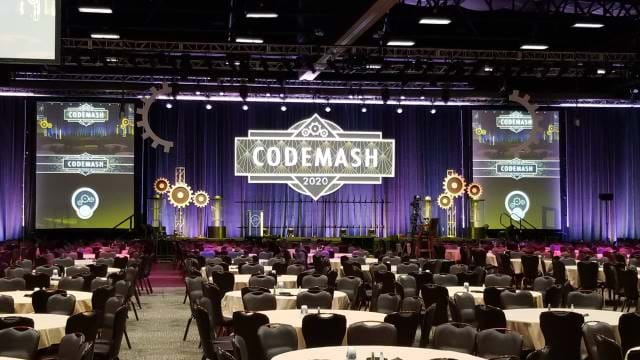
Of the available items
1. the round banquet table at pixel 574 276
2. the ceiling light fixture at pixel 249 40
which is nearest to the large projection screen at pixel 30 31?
the ceiling light fixture at pixel 249 40

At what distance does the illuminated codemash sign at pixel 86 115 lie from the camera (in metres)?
29.6

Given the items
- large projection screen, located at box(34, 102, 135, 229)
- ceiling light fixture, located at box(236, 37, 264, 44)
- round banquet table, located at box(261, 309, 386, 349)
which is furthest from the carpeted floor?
large projection screen, located at box(34, 102, 135, 229)

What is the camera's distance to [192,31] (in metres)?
25.8

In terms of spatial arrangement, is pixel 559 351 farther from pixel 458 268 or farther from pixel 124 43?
pixel 124 43

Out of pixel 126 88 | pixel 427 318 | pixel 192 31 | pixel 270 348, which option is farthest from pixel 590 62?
pixel 270 348

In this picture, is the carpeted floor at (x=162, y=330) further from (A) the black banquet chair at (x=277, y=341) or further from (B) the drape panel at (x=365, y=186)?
(B) the drape panel at (x=365, y=186)

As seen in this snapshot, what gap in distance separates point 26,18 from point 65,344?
23.0 ft

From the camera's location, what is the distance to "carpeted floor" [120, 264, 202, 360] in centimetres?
1083

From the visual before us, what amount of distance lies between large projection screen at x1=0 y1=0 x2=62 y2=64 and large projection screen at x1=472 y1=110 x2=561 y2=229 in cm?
2212

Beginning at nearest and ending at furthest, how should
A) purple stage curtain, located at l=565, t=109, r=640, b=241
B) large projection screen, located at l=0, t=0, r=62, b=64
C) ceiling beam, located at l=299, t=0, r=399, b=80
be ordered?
large projection screen, located at l=0, t=0, r=62, b=64 → ceiling beam, located at l=299, t=0, r=399, b=80 → purple stage curtain, located at l=565, t=109, r=640, b=241

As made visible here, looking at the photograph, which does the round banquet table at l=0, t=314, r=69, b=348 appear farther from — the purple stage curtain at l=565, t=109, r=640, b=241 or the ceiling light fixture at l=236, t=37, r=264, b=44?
the purple stage curtain at l=565, t=109, r=640, b=241

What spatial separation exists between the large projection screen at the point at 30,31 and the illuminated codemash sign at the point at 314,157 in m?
19.0

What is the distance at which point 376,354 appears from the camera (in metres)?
6.23

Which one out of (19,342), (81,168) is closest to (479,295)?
(19,342)
